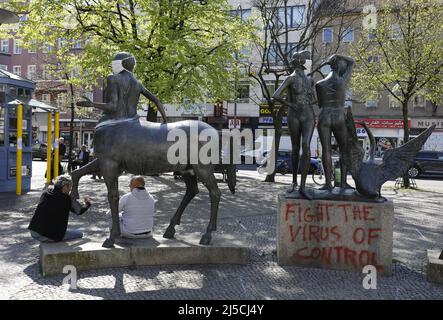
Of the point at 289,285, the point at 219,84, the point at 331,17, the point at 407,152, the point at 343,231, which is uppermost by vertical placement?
the point at 331,17

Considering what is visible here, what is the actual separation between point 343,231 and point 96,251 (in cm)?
312

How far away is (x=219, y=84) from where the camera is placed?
16.7m

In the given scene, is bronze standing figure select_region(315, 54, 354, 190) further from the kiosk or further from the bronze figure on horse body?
the kiosk

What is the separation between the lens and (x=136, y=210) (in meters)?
6.11

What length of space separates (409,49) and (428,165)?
10.8m

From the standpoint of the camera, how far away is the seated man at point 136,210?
6090mm

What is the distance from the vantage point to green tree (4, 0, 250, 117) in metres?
14.7

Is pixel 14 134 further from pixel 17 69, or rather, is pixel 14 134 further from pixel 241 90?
pixel 17 69

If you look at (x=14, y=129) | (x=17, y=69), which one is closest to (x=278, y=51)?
(x=14, y=129)

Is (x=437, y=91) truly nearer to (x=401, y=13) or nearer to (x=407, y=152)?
(x=401, y=13)

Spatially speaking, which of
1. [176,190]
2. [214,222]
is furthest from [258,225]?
[176,190]

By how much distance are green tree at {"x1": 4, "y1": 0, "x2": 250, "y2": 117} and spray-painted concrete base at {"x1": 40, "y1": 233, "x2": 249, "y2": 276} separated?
9.14 metres

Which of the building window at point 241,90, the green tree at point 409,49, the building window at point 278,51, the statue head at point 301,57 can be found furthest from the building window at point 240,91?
the statue head at point 301,57

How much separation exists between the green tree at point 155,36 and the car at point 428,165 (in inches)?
556
